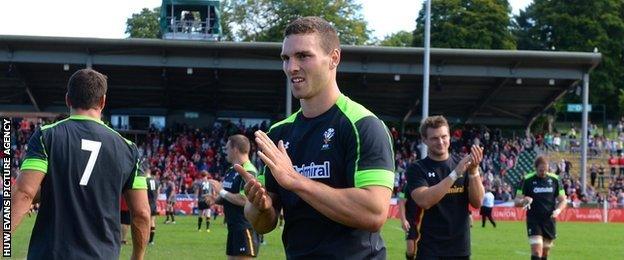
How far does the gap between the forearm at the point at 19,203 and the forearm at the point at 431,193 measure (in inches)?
155

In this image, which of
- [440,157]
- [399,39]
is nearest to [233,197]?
[440,157]

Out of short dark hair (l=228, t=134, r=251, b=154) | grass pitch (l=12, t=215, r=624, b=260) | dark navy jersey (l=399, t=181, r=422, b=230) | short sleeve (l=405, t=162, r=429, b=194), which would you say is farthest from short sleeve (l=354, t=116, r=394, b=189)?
grass pitch (l=12, t=215, r=624, b=260)

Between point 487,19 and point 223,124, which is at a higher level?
point 487,19

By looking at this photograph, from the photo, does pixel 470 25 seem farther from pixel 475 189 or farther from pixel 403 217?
pixel 475 189

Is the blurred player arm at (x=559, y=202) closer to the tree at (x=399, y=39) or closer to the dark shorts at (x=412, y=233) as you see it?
the dark shorts at (x=412, y=233)

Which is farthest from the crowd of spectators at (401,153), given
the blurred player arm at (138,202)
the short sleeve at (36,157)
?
the short sleeve at (36,157)

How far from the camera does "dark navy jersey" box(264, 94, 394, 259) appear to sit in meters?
4.97

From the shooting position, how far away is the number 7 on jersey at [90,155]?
684 cm

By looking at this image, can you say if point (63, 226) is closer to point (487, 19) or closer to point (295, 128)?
point (295, 128)

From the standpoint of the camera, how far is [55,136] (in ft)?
22.3

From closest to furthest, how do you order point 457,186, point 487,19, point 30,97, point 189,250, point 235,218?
point 457,186 < point 235,218 < point 189,250 < point 30,97 < point 487,19

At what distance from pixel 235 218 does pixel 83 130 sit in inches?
257

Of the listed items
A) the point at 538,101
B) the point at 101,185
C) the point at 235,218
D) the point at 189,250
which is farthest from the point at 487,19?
the point at 101,185

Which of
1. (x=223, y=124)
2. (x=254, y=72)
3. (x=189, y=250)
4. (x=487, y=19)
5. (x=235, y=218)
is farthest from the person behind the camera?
(x=487, y=19)
